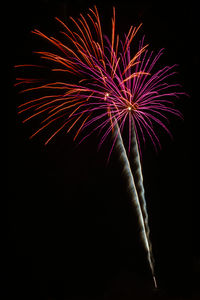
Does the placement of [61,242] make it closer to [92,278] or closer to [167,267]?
[92,278]

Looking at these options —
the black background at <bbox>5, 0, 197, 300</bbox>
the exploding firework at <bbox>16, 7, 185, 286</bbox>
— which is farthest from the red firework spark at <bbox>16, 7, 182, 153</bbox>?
the black background at <bbox>5, 0, 197, 300</bbox>

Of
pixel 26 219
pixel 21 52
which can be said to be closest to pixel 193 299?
pixel 26 219

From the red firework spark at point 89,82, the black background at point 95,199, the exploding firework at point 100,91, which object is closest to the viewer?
the exploding firework at point 100,91

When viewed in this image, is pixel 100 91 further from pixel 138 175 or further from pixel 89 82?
pixel 138 175

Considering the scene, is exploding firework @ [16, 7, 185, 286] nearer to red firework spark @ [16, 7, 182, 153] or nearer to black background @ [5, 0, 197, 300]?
red firework spark @ [16, 7, 182, 153]

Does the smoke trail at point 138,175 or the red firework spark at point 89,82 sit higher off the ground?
the red firework spark at point 89,82

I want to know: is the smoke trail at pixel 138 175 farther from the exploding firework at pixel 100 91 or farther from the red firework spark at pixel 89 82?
the red firework spark at pixel 89 82

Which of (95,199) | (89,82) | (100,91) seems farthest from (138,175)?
(89,82)

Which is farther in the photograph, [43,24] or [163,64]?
[163,64]

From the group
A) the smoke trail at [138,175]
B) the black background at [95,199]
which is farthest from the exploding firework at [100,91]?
the black background at [95,199]
